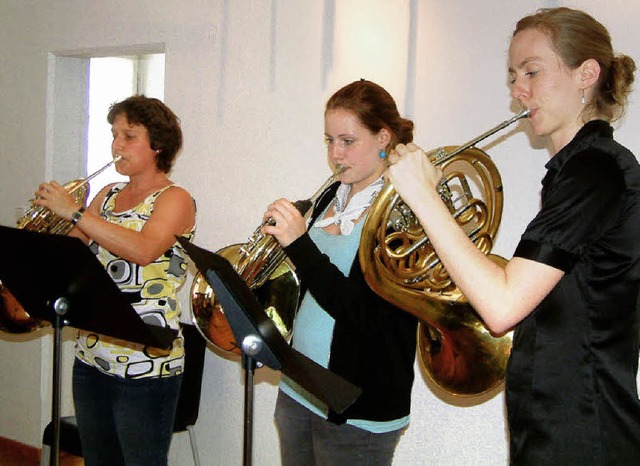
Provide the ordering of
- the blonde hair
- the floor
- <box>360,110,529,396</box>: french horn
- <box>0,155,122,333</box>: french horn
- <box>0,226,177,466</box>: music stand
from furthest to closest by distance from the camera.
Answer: the floor < <box>0,155,122,333</box>: french horn < <box>0,226,177,466</box>: music stand < <box>360,110,529,396</box>: french horn < the blonde hair

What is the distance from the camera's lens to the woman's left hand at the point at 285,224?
1.66 metres

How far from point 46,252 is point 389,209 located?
837mm

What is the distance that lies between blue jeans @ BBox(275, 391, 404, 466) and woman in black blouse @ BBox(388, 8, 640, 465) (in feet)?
1.49

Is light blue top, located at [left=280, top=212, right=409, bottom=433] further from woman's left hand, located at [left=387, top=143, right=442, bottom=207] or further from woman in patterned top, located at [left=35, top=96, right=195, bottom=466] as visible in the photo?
woman in patterned top, located at [left=35, top=96, right=195, bottom=466]

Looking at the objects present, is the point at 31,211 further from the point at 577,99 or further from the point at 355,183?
the point at 577,99

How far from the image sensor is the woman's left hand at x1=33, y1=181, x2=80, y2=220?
2146 mm

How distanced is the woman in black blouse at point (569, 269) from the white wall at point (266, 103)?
81 cm

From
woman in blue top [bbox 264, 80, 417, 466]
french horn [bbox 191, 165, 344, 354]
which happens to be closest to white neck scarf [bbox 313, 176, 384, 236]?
woman in blue top [bbox 264, 80, 417, 466]

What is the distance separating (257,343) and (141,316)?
2.91 ft

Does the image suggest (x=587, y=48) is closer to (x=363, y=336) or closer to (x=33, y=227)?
(x=363, y=336)

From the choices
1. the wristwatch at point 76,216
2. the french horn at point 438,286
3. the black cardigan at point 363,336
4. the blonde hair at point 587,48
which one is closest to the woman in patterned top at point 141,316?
the wristwatch at point 76,216

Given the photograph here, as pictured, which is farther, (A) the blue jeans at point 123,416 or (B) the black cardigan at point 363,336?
(A) the blue jeans at point 123,416

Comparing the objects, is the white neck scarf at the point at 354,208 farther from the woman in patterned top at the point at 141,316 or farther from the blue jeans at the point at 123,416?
the blue jeans at the point at 123,416

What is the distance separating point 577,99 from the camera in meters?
1.28
